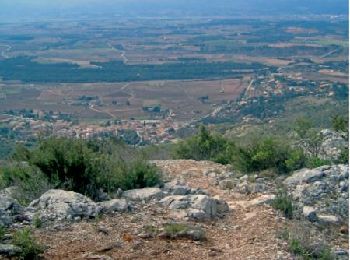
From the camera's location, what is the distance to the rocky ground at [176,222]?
24.4 feet

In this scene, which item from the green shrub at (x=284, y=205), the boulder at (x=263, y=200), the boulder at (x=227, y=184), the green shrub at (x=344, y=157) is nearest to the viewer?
the green shrub at (x=284, y=205)

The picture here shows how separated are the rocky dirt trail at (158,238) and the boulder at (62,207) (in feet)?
0.62

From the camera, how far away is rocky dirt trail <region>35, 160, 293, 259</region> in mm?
7308

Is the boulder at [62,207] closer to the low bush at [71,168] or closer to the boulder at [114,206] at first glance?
the boulder at [114,206]

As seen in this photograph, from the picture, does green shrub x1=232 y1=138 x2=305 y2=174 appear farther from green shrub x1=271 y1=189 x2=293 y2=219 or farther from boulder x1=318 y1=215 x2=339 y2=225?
boulder x1=318 y1=215 x2=339 y2=225

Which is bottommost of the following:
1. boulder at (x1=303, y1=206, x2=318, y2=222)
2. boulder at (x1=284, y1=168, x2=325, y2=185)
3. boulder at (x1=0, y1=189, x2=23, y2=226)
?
boulder at (x1=284, y1=168, x2=325, y2=185)

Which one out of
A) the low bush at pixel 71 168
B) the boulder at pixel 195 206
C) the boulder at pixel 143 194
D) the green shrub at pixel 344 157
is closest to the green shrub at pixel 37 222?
the low bush at pixel 71 168

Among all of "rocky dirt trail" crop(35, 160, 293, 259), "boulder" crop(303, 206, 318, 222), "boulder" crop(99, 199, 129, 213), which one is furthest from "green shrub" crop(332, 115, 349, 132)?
"boulder" crop(99, 199, 129, 213)

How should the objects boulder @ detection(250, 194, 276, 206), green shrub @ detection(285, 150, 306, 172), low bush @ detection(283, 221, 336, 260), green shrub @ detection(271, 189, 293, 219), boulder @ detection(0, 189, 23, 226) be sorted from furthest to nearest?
green shrub @ detection(285, 150, 306, 172) < boulder @ detection(250, 194, 276, 206) < green shrub @ detection(271, 189, 293, 219) < boulder @ detection(0, 189, 23, 226) < low bush @ detection(283, 221, 336, 260)

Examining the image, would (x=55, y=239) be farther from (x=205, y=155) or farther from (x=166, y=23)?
(x=166, y=23)

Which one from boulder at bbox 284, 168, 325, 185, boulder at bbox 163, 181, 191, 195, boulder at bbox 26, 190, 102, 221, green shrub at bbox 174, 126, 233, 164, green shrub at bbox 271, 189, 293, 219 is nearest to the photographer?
boulder at bbox 26, 190, 102, 221

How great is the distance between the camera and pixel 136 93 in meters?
62.5

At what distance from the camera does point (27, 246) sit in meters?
6.90

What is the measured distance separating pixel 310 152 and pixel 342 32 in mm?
98970
